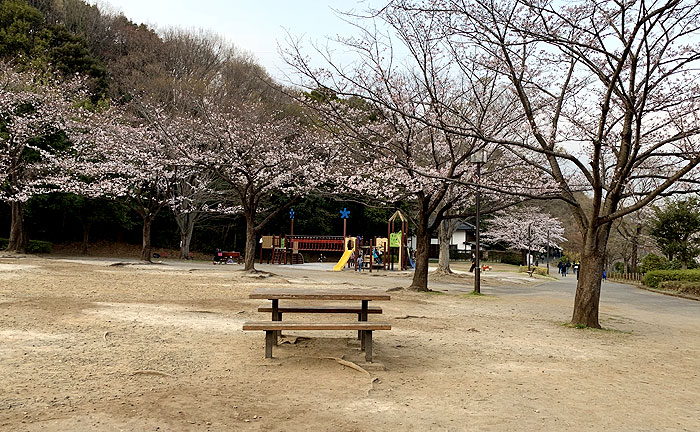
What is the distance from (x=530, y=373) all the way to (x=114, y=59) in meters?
37.7

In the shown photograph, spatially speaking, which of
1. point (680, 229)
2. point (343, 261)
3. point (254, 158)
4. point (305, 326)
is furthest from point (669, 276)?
point (305, 326)

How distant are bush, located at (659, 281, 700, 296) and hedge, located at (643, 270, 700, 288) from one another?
394 millimetres

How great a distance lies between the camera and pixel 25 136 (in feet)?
73.0

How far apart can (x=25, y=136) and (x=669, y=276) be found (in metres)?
25.5

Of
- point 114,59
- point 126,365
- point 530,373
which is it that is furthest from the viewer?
point 114,59

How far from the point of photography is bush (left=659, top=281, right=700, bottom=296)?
759 inches

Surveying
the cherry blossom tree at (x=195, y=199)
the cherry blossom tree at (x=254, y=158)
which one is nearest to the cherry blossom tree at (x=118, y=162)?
the cherry blossom tree at (x=254, y=158)

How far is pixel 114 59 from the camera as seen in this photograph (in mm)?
37250

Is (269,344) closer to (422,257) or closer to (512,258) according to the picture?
(422,257)

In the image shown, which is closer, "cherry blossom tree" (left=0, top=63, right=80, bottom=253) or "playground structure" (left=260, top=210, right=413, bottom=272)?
"cherry blossom tree" (left=0, top=63, right=80, bottom=253)

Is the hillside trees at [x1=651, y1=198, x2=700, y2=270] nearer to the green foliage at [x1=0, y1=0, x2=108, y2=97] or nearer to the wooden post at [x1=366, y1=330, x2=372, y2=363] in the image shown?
the wooden post at [x1=366, y1=330, x2=372, y2=363]

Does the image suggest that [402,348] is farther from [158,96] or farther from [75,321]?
[158,96]

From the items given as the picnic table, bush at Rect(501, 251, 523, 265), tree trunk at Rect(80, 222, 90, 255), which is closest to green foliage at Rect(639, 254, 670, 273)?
bush at Rect(501, 251, 523, 265)

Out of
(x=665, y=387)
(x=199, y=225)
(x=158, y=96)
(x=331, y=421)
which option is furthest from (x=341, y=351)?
(x=199, y=225)
